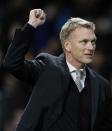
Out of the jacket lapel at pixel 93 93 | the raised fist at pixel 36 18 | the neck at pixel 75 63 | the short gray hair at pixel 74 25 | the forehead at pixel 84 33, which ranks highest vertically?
the raised fist at pixel 36 18

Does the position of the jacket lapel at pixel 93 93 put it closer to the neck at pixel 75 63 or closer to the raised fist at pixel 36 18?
the neck at pixel 75 63

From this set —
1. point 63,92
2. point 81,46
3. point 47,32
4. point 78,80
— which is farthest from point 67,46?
point 47,32

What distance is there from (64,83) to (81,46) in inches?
12.3

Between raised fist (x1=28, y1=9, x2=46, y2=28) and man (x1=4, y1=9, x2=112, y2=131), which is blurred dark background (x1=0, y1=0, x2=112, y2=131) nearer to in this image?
man (x1=4, y1=9, x2=112, y2=131)

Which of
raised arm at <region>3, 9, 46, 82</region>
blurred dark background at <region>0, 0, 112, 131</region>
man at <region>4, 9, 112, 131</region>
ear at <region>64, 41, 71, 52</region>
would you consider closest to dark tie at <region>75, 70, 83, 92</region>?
man at <region>4, 9, 112, 131</region>

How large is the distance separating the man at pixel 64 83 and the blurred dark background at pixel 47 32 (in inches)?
78.8

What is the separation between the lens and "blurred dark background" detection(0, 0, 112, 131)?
25.1 feet

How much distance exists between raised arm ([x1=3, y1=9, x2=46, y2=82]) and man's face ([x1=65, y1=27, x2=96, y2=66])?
1.25 ft

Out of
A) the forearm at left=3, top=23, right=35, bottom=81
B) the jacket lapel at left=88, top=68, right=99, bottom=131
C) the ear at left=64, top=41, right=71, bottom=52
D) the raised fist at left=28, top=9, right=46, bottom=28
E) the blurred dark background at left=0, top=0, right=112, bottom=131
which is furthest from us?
the blurred dark background at left=0, top=0, right=112, bottom=131

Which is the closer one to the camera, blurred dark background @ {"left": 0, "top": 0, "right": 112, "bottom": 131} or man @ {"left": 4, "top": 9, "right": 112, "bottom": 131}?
man @ {"left": 4, "top": 9, "right": 112, "bottom": 131}

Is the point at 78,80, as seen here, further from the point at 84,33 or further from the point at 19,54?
the point at 19,54

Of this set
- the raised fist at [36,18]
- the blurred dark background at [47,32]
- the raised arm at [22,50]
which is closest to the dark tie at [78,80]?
the raised arm at [22,50]

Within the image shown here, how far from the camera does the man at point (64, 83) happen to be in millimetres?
5135

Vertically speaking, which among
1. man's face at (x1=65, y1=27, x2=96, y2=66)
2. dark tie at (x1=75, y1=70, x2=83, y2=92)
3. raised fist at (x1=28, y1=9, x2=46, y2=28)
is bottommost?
dark tie at (x1=75, y1=70, x2=83, y2=92)
